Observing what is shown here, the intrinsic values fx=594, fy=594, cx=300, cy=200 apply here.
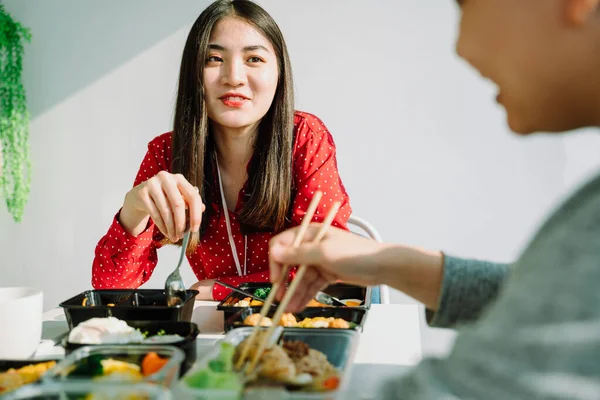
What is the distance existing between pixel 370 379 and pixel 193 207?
56 cm

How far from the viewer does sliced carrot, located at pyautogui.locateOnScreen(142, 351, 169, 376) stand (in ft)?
2.45

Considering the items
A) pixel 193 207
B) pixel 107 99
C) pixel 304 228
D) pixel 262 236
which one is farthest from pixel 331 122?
pixel 304 228

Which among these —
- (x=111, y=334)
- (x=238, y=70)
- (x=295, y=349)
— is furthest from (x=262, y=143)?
(x=295, y=349)

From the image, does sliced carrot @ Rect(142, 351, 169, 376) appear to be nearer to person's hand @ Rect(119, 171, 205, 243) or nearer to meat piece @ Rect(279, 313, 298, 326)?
meat piece @ Rect(279, 313, 298, 326)

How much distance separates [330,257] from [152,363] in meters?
0.27

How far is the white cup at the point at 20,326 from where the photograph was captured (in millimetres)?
942

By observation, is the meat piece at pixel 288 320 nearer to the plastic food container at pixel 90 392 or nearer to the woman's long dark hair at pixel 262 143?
the plastic food container at pixel 90 392

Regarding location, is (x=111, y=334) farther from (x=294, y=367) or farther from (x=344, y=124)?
(x=344, y=124)

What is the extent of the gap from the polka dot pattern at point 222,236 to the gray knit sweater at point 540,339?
3.96 feet

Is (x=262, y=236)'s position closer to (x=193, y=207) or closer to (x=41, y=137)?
(x=193, y=207)

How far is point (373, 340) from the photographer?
1132 millimetres

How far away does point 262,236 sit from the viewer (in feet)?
5.97

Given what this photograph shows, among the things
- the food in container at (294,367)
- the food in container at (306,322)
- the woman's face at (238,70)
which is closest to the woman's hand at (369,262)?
the food in container at (294,367)

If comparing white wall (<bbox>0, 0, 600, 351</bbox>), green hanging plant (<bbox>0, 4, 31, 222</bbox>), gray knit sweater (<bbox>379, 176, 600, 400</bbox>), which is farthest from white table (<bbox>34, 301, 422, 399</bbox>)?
green hanging plant (<bbox>0, 4, 31, 222</bbox>)
